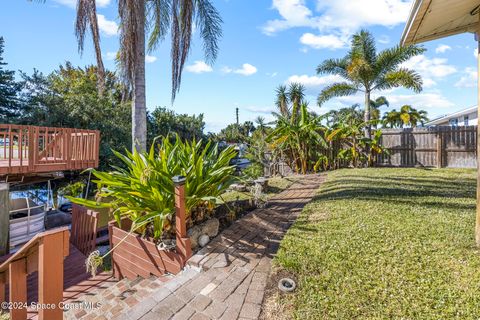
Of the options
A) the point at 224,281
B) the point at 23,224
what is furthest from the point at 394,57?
the point at 23,224

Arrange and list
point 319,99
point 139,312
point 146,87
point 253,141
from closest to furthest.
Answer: point 139,312
point 146,87
point 253,141
point 319,99

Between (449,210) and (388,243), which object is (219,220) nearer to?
(388,243)

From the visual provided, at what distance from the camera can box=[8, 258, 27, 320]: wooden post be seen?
177cm

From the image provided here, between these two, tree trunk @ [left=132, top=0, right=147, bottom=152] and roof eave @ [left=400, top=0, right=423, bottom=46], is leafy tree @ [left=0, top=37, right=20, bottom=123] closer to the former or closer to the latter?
tree trunk @ [left=132, top=0, right=147, bottom=152]

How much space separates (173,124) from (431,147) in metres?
15.2

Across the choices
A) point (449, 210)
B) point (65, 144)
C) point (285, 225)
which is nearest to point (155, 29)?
point (65, 144)

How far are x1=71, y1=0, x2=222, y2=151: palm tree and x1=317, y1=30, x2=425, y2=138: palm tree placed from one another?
774cm

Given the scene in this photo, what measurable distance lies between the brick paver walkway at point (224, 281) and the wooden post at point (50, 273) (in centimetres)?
77

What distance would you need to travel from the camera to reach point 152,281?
3.06 meters

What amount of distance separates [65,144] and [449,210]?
31.8 ft

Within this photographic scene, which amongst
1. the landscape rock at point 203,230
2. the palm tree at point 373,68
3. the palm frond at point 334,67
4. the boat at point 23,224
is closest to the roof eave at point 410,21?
the landscape rock at point 203,230

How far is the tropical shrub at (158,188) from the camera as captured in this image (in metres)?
3.26

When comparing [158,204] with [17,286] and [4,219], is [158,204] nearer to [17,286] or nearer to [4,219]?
[17,286]

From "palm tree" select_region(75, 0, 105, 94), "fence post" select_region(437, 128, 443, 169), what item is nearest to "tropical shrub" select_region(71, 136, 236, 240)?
"palm tree" select_region(75, 0, 105, 94)
